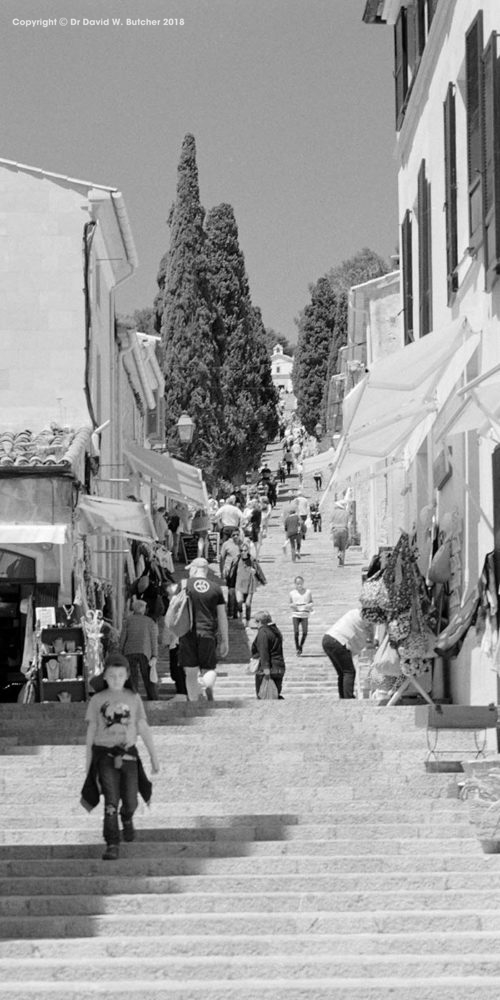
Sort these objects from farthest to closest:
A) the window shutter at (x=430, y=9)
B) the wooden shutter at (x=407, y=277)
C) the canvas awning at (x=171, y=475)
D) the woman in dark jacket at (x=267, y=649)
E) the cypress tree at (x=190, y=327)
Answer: the cypress tree at (x=190, y=327)
the canvas awning at (x=171, y=475)
the wooden shutter at (x=407, y=277)
the woman in dark jacket at (x=267, y=649)
the window shutter at (x=430, y=9)

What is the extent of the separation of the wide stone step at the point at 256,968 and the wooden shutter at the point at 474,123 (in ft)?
22.3

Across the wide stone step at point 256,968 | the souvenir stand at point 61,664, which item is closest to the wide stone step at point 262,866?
the wide stone step at point 256,968

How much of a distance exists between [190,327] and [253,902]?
173ft

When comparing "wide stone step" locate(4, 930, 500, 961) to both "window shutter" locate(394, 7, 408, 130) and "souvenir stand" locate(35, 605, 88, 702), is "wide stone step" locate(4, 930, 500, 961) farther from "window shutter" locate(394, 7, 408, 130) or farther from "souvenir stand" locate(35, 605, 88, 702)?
"window shutter" locate(394, 7, 408, 130)

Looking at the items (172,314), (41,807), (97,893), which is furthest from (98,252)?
(172,314)

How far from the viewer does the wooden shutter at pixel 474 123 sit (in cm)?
1487

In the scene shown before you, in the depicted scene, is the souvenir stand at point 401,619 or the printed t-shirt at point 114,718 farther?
the souvenir stand at point 401,619

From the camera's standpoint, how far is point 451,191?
17.0m

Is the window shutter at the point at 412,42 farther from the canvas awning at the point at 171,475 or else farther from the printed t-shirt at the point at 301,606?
the printed t-shirt at the point at 301,606

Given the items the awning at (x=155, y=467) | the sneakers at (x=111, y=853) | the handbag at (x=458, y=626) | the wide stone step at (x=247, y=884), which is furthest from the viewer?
the awning at (x=155, y=467)

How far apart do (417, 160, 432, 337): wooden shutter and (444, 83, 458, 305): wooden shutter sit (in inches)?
85.1

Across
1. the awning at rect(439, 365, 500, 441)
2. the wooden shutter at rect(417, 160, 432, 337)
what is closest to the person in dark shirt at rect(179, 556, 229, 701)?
the wooden shutter at rect(417, 160, 432, 337)

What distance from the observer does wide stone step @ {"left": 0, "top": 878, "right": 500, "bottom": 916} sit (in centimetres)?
1095

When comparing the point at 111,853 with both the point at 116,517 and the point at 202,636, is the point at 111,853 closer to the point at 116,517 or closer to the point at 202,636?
the point at 202,636
